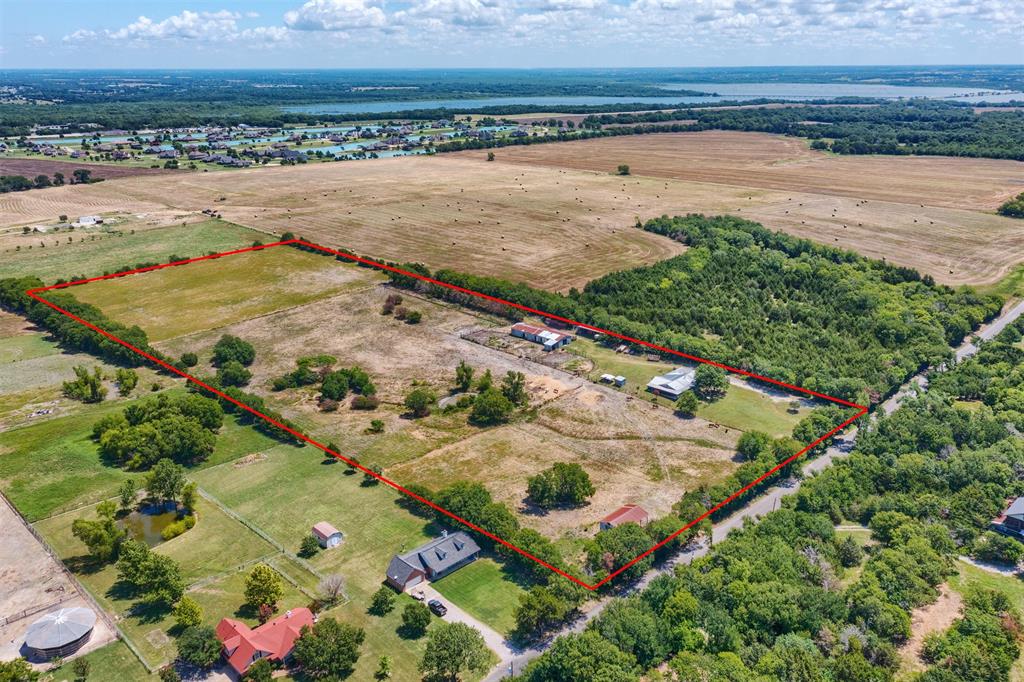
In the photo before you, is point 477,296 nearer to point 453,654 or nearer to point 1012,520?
point 453,654

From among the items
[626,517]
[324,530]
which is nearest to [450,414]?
[324,530]

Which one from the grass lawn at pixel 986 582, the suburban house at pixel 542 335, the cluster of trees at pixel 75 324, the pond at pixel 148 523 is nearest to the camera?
the grass lawn at pixel 986 582

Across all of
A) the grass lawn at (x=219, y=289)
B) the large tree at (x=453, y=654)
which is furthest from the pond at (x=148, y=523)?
the grass lawn at (x=219, y=289)

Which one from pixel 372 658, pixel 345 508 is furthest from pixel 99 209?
pixel 372 658

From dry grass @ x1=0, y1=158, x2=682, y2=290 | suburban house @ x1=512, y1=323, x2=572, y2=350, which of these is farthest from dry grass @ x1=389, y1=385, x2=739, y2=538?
dry grass @ x1=0, y1=158, x2=682, y2=290

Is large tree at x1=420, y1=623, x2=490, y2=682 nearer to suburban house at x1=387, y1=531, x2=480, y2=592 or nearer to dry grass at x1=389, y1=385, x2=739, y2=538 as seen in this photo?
suburban house at x1=387, y1=531, x2=480, y2=592

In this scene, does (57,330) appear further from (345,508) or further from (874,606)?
(874,606)

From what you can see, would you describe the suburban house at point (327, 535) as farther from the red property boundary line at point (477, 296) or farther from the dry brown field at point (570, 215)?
the dry brown field at point (570, 215)
